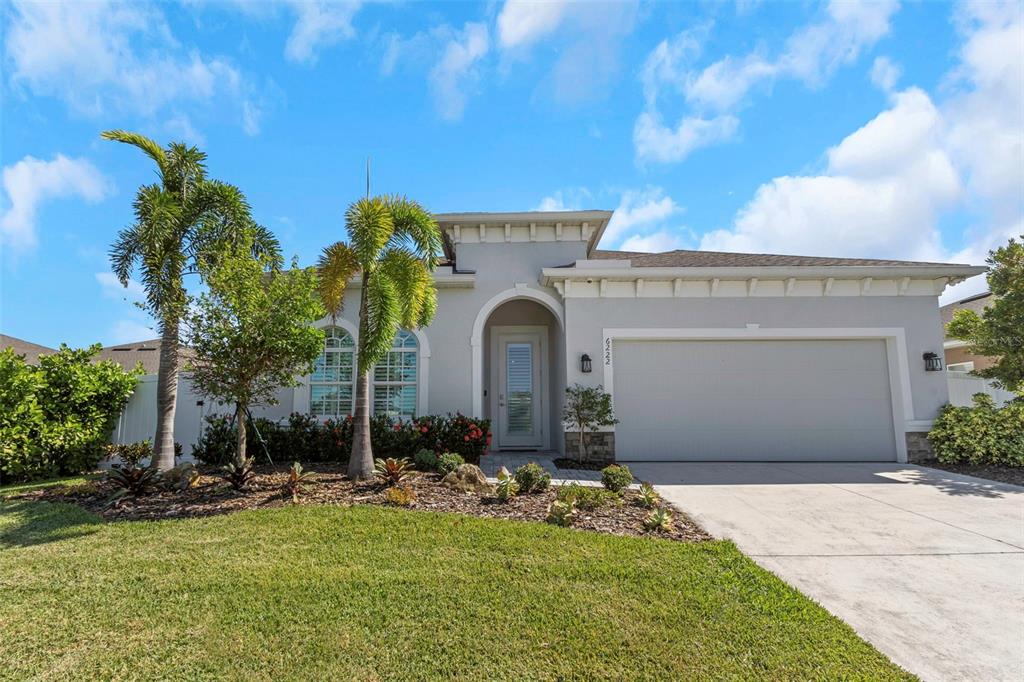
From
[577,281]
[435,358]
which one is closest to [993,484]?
[577,281]

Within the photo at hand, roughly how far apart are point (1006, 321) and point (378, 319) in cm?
1165

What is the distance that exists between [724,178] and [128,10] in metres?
10.9

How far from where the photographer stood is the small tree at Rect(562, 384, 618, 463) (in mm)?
8992

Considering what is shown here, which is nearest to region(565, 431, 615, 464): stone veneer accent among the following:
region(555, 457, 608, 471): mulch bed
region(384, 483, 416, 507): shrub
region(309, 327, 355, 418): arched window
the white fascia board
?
region(555, 457, 608, 471): mulch bed

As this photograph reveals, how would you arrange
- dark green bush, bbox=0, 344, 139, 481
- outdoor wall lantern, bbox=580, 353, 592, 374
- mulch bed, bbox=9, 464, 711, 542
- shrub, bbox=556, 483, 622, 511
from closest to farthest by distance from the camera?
mulch bed, bbox=9, 464, 711, 542, shrub, bbox=556, 483, 622, 511, dark green bush, bbox=0, 344, 139, 481, outdoor wall lantern, bbox=580, 353, 592, 374

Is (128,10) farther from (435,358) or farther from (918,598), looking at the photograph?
(918,598)

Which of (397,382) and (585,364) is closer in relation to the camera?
(585,364)

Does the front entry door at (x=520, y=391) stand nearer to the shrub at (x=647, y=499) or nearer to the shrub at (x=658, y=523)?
the shrub at (x=647, y=499)

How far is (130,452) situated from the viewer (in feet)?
29.0

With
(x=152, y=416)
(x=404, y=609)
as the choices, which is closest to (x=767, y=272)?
(x=404, y=609)

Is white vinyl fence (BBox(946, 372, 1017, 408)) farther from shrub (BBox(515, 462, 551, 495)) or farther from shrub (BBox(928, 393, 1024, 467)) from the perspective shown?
shrub (BBox(515, 462, 551, 495))

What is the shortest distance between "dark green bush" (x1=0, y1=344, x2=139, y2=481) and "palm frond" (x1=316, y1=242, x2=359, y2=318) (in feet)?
19.0

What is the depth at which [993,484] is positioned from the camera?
739 centimetres

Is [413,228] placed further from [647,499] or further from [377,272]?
[647,499]
